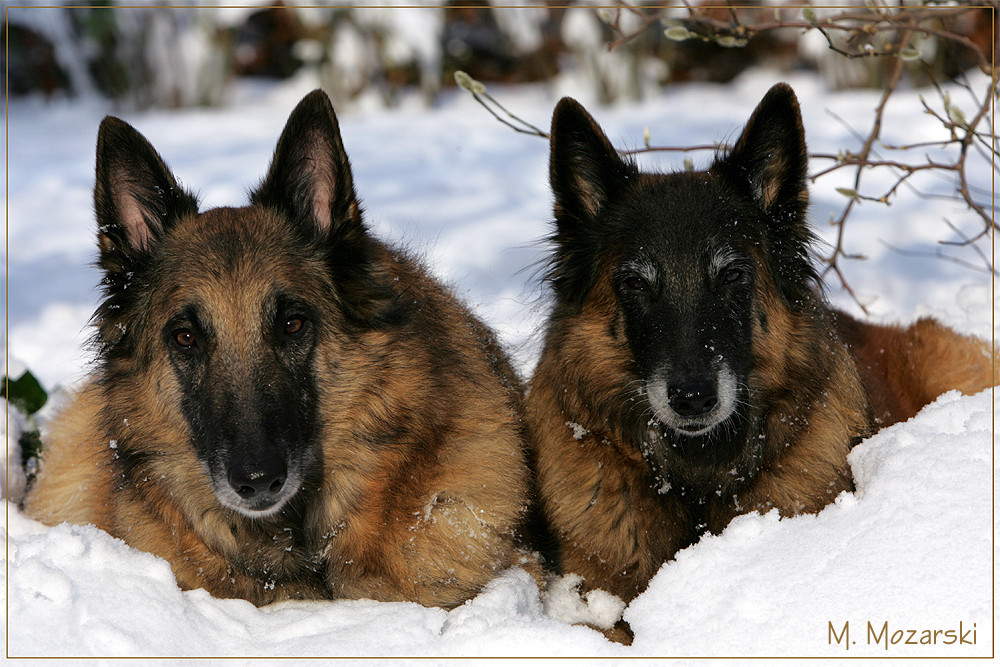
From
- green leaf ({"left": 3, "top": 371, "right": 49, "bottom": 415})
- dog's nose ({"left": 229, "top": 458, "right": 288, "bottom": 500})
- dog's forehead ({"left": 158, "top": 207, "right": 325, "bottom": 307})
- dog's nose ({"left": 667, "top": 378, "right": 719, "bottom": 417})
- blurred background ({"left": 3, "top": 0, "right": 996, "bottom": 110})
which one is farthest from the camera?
blurred background ({"left": 3, "top": 0, "right": 996, "bottom": 110})

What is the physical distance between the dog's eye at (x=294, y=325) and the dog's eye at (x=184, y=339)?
0.34 meters

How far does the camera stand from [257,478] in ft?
10.6

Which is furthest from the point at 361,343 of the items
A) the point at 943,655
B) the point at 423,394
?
the point at 943,655

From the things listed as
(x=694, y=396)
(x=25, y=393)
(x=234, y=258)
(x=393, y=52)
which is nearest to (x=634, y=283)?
(x=694, y=396)

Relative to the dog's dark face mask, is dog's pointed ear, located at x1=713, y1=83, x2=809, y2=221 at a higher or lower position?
higher

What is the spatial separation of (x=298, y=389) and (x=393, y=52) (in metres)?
9.36

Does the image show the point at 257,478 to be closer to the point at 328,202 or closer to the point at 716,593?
the point at 328,202

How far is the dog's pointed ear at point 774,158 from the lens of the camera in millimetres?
3971

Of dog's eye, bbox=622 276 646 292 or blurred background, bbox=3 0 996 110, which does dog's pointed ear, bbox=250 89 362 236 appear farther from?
blurred background, bbox=3 0 996 110

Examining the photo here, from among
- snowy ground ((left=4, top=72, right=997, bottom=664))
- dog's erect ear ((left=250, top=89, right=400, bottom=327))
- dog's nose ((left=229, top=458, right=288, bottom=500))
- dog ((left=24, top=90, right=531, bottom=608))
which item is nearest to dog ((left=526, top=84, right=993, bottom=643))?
snowy ground ((left=4, top=72, right=997, bottom=664))

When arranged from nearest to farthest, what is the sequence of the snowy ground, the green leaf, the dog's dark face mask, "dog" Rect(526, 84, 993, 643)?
the snowy ground < the dog's dark face mask < "dog" Rect(526, 84, 993, 643) < the green leaf

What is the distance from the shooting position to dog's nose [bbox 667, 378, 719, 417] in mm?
3639

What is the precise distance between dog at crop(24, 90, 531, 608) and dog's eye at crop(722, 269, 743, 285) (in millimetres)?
1209

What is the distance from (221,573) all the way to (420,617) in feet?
3.03
